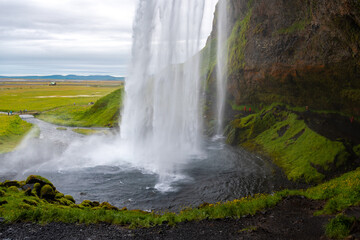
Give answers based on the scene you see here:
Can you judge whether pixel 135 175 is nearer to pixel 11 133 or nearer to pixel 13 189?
pixel 13 189

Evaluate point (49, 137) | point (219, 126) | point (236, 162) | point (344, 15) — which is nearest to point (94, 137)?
point (49, 137)

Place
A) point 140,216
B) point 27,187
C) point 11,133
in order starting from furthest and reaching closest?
point 11,133
point 27,187
point 140,216

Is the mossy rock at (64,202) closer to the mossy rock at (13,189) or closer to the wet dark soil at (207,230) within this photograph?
the mossy rock at (13,189)

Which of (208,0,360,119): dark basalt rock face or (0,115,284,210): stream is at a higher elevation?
(208,0,360,119): dark basalt rock face

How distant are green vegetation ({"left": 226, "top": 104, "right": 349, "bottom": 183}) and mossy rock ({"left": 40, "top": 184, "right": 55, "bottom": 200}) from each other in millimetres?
19207

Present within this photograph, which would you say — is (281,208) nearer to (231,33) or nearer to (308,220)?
(308,220)

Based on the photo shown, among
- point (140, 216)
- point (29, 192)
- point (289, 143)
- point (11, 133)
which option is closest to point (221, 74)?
point (289, 143)

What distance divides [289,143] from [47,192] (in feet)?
81.6

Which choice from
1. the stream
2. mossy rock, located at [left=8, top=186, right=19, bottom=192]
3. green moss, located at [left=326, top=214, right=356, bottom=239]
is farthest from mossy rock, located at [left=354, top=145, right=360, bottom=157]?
mossy rock, located at [left=8, top=186, right=19, bottom=192]

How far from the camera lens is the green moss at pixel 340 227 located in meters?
10.2

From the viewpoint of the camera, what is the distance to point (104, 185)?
76.4 feet

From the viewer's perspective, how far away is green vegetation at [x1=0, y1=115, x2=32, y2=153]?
3644cm

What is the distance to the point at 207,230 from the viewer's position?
12.8m

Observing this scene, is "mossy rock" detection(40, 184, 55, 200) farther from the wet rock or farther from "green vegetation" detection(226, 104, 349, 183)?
"green vegetation" detection(226, 104, 349, 183)
